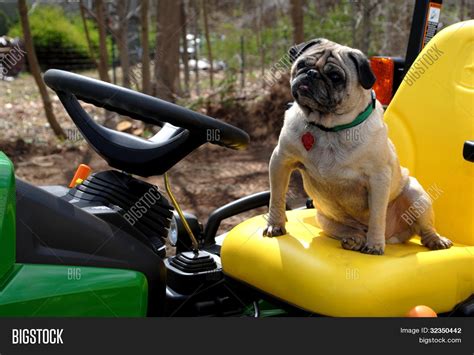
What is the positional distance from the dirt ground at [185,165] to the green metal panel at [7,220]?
10.0ft

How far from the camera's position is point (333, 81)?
1.62 meters

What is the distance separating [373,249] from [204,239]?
0.68 metres

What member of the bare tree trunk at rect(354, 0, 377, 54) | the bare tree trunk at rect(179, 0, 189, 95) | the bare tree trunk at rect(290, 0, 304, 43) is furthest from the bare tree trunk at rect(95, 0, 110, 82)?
the bare tree trunk at rect(354, 0, 377, 54)

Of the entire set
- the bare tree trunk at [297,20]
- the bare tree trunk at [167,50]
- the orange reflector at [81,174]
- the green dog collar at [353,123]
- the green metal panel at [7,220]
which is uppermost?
the green metal panel at [7,220]

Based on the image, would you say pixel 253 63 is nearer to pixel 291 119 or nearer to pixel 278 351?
pixel 291 119

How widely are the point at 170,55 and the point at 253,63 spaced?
220cm

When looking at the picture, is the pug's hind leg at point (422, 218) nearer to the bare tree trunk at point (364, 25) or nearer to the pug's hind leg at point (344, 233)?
the pug's hind leg at point (344, 233)

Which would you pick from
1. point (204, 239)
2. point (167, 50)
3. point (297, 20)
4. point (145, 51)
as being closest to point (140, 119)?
point (204, 239)

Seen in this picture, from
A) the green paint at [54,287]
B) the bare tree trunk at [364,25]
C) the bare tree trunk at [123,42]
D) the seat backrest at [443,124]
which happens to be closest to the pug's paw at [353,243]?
the seat backrest at [443,124]

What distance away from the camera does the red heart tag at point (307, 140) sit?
1.69 meters

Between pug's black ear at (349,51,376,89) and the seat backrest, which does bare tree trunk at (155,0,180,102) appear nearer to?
the seat backrest

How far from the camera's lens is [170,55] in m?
7.39

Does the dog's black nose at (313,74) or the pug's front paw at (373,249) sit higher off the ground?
the dog's black nose at (313,74)

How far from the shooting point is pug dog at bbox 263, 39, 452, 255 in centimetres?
162
